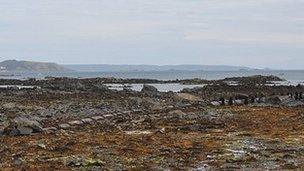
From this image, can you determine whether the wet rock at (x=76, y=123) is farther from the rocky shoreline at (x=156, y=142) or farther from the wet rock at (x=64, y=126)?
the wet rock at (x=64, y=126)

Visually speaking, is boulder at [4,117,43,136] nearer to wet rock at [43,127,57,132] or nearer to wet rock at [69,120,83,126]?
wet rock at [43,127,57,132]

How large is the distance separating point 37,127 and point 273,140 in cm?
1092

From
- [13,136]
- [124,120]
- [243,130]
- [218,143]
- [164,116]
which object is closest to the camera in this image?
[218,143]

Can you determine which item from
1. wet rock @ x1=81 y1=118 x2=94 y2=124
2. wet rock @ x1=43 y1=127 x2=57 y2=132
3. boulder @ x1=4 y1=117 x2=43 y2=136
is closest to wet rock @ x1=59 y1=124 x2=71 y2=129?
wet rock @ x1=43 y1=127 x2=57 y2=132

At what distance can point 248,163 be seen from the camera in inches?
695

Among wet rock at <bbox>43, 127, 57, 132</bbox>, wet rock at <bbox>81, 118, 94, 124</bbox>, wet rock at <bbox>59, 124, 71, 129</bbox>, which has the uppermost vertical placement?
wet rock at <bbox>43, 127, 57, 132</bbox>

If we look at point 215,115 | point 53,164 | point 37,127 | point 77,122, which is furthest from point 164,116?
point 53,164

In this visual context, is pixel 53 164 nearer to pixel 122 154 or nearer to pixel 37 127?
pixel 122 154

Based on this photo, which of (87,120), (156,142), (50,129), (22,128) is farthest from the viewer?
(87,120)

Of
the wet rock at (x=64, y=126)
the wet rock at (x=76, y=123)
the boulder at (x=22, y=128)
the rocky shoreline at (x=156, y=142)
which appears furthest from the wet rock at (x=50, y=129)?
the wet rock at (x=76, y=123)

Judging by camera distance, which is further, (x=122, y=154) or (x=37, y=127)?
(x=37, y=127)

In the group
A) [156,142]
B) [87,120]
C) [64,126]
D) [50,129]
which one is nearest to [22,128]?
[50,129]

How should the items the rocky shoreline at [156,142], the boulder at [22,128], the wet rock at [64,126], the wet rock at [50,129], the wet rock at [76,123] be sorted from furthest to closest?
the wet rock at [76,123], the wet rock at [64,126], the wet rock at [50,129], the boulder at [22,128], the rocky shoreline at [156,142]

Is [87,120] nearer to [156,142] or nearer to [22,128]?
[22,128]
